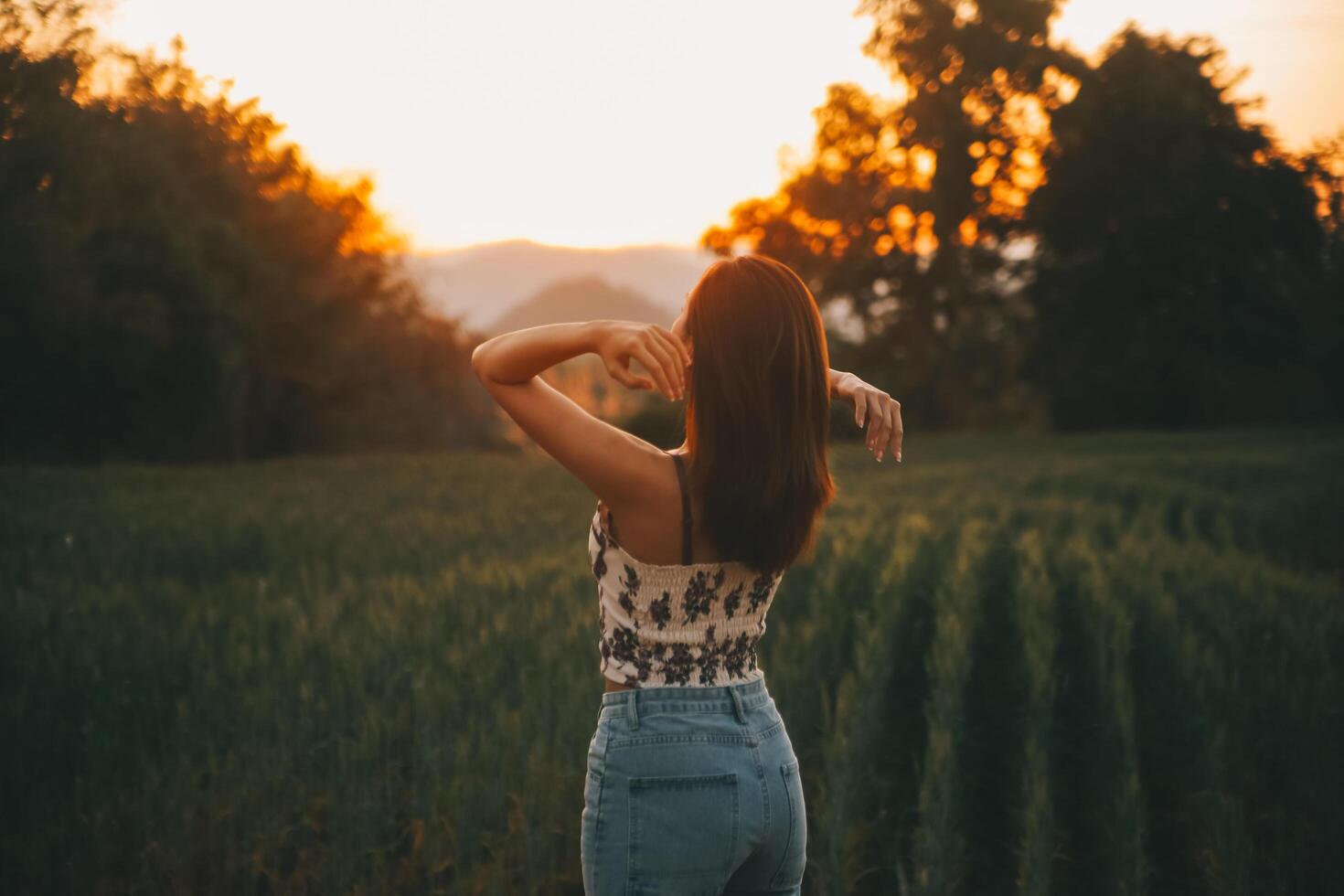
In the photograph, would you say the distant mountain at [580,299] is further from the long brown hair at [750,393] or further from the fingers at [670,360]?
the fingers at [670,360]

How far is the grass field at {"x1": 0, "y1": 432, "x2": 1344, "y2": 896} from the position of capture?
Answer: 12.1 ft

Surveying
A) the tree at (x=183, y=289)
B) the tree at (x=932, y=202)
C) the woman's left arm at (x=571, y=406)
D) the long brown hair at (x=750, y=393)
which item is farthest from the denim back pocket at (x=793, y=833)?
the tree at (x=932, y=202)

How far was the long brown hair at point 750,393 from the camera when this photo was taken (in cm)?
198

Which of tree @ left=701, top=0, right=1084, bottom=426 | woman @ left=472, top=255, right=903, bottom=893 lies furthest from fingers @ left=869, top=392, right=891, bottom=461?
tree @ left=701, top=0, right=1084, bottom=426

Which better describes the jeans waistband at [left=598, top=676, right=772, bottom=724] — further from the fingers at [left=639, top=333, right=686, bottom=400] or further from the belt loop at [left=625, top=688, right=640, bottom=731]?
the fingers at [left=639, top=333, right=686, bottom=400]

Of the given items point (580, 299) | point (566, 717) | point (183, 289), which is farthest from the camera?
point (580, 299)

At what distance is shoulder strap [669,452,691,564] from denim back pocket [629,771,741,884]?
434mm

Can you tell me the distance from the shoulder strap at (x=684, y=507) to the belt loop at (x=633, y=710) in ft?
0.97

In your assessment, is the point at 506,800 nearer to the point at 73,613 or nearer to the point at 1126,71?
the point at 73,613

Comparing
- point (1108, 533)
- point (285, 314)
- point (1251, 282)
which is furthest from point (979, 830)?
point (1251, 282)

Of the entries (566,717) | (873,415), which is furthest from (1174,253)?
(873,415)

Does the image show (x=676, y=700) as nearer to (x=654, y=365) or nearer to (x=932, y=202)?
(x=654, y=365)

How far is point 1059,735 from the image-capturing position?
504 centimetres

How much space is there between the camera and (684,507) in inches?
79.0
